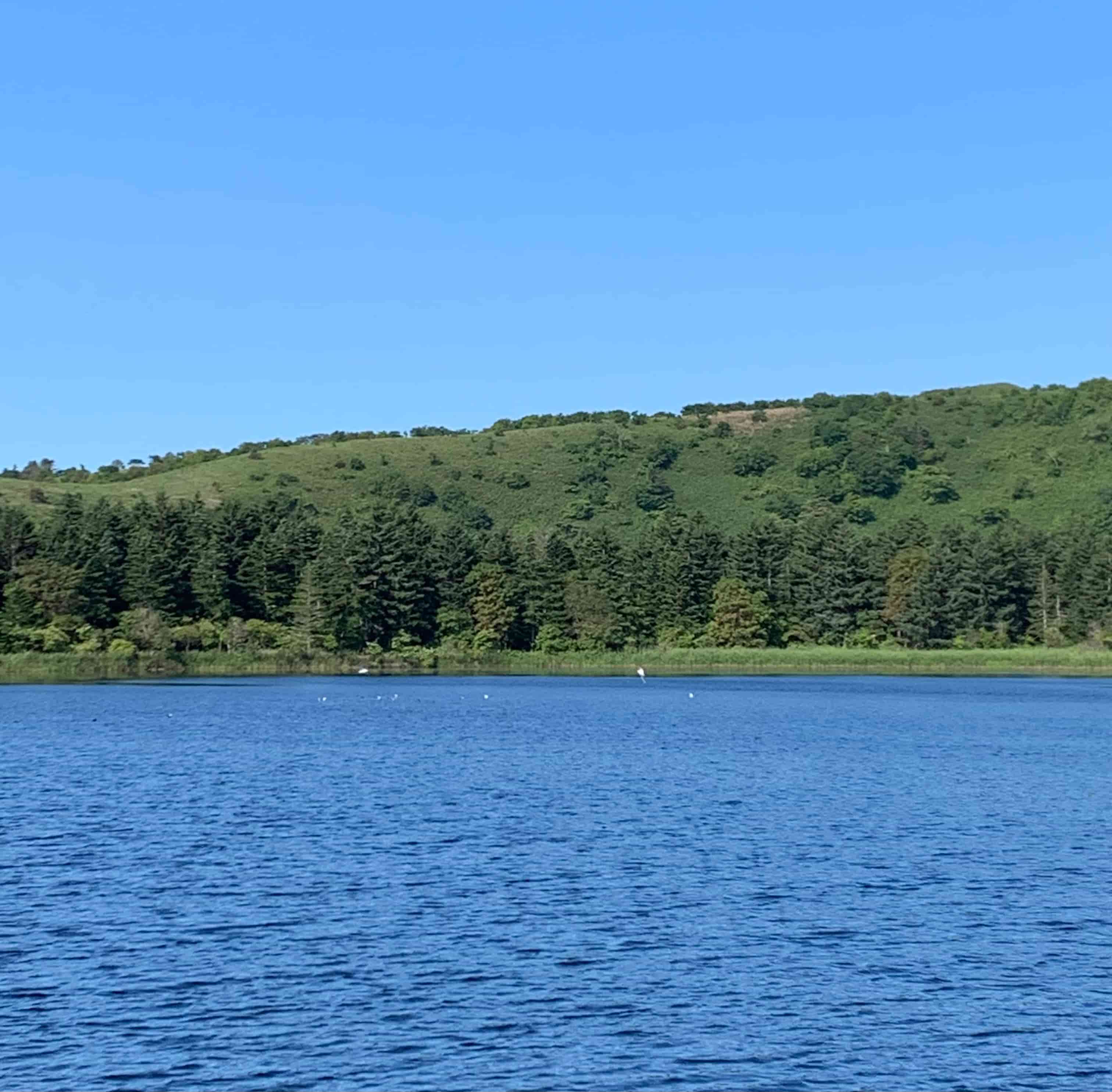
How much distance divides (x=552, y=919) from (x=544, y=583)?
390 feet

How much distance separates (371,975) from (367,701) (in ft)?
245

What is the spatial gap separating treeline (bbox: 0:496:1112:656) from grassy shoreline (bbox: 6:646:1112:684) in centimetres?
196

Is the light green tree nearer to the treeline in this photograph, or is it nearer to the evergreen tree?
the treeline

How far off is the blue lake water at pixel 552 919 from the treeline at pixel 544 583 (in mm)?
77590

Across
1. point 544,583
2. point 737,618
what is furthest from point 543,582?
point 737,618

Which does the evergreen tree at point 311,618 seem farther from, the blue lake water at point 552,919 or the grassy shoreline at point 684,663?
the blue lake water at point 552,919

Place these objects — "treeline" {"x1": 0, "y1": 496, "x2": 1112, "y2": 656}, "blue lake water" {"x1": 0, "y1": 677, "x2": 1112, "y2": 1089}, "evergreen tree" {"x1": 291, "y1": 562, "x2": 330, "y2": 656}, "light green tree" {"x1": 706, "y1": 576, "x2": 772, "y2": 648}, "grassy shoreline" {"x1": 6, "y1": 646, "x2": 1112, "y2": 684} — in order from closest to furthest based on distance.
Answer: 1. "blue lake water" {"x1": 0, "y1": 677, "x2": 1112, "y2": 1089}
2. "grassy shoreline" {"x1": 6, "y1": 646, "x2": 1112, "y2": 684}
3. "evergreen tree" {"x1": 291, "y1": 562, "x2": 330, "y2": 656}
4. "treeline" {"x1": 0, "y1": 496, "x2": 1112, "y2": 656}
5. "light green tree" {"x1": 706, "y1": 576, "x2": 772, "y2": 648}

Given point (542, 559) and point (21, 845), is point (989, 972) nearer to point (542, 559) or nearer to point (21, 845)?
point (21, 845)

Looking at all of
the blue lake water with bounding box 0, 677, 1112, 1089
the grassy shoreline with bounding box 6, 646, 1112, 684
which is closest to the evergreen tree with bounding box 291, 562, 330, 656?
the grassy shoreline with bounding box 6, 646, 1112, 684

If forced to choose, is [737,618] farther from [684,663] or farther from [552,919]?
[552,919]

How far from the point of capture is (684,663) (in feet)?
490

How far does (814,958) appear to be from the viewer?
94.0 ft

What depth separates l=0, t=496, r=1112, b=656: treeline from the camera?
468ft

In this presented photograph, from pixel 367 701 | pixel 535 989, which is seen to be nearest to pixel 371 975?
pixel 535 989
